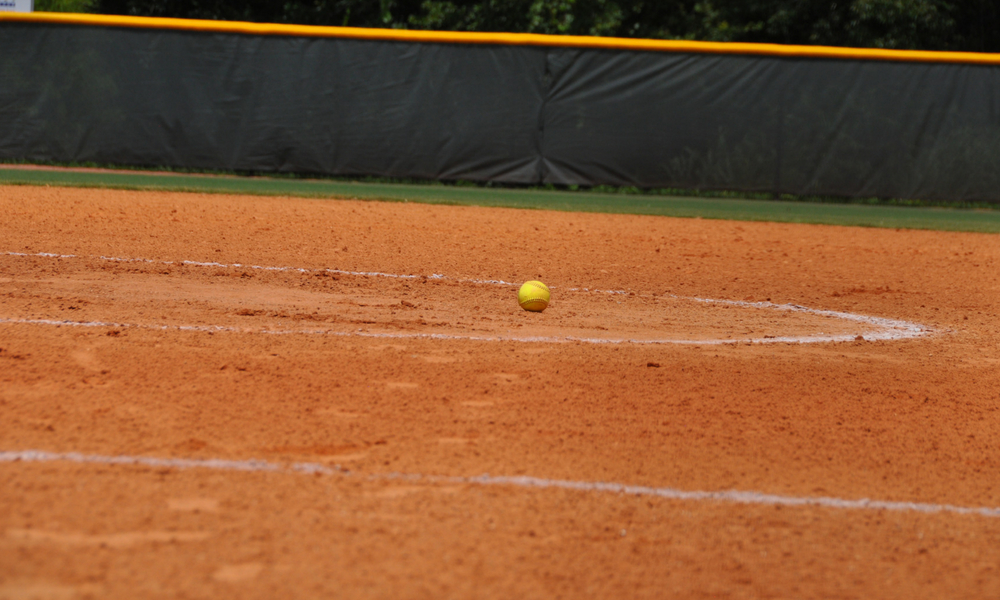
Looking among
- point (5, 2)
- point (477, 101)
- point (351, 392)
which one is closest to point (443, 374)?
point (351, 392)

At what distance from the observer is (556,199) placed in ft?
40.9

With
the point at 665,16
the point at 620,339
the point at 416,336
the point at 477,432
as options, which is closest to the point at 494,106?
the point at 665,16

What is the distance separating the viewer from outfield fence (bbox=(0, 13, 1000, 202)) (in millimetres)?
13227

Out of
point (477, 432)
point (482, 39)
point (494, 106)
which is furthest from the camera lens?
point (494, 106)

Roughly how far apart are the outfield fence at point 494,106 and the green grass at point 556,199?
0.36m

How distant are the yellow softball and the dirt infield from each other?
14 centimetres

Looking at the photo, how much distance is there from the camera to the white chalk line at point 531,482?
2924 millimetres

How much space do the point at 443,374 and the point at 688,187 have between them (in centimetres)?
997

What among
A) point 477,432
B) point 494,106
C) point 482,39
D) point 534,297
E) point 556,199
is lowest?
point 556,199

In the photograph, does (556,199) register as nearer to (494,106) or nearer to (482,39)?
(494,106)

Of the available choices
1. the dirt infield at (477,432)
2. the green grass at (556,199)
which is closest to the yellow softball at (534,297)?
the dirt infield at (477,432)

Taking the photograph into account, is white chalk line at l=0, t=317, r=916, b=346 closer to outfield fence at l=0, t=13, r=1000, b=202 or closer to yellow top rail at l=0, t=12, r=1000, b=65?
outfield fence at l=0, t=13, r=1000, b=202

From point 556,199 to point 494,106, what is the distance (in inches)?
71.5

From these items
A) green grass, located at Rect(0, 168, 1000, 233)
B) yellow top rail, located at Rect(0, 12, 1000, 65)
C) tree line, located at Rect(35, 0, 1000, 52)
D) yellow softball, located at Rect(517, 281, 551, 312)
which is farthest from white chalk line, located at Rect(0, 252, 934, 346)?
tree line, located at Rect(35, 0, 1000, 52)
